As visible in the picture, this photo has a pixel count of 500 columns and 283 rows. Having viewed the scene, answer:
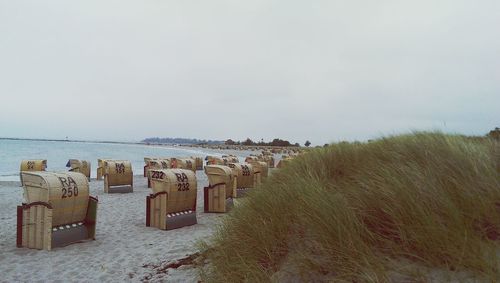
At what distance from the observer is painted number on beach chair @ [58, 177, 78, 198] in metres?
7.66

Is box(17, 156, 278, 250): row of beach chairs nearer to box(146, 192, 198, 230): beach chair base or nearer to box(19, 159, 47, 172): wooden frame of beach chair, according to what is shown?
box(146, 192, 198, 230): beach chair base

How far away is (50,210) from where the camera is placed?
726 cm

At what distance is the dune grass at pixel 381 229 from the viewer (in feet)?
9.55

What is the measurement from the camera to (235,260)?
4.10 m

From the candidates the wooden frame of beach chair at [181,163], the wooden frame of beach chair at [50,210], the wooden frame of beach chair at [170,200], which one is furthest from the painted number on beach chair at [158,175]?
the wooden frame of beach chair at [181,163]

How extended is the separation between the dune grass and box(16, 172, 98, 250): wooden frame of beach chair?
4.29m

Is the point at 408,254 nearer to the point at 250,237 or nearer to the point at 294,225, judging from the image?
the point at 294,225

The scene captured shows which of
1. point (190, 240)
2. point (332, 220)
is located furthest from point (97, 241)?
point (332, 220)

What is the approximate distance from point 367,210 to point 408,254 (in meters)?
0.78

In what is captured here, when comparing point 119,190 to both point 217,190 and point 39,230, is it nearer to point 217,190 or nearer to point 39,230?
point 217,190

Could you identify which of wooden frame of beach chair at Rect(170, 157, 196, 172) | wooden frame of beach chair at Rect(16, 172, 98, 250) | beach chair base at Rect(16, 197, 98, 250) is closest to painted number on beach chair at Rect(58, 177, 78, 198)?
wooden frame of beach chair at Rect(16, 172, 98, 250)

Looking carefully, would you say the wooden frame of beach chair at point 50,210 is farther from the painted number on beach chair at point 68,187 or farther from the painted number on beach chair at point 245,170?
the painted number on beach chair at point 245,170

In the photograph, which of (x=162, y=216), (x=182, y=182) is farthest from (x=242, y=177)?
(x=162, y=216)

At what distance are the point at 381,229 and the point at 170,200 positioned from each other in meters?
6.99
